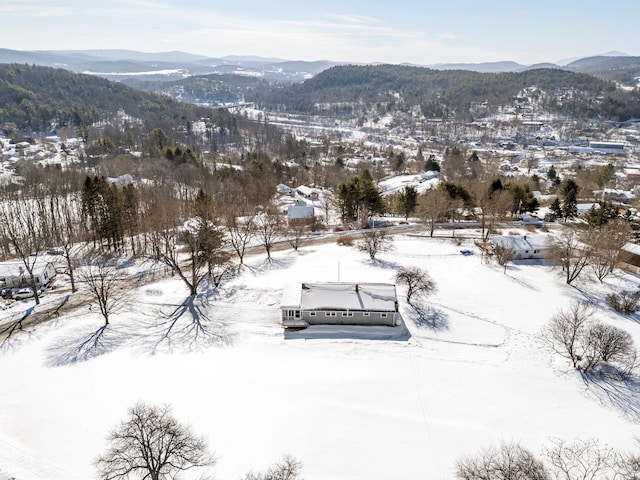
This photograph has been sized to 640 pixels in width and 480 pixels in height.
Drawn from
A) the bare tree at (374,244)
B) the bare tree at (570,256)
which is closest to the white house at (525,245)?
the bare tree at (570,256)

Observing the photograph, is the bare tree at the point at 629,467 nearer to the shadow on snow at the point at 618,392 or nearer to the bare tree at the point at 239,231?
the shadow on snow at the point at 618,392

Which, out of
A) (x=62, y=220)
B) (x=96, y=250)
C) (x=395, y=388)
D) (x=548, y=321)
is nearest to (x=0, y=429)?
(x=395, y=388)

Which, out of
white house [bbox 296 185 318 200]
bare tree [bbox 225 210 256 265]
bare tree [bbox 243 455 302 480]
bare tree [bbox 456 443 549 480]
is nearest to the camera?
bare tree [bbox 456 443 549 480]

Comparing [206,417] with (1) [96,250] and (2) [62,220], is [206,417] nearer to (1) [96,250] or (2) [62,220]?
(1) [96,250]

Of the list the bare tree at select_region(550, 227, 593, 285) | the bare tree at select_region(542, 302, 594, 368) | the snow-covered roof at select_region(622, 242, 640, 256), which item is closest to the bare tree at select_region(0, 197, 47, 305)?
the bare tree at select_region(542, 302, 594, 368)

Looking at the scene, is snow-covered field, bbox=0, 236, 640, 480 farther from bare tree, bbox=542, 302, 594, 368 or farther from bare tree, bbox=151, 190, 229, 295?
bare tree, bbox=151, 190, 229, 295

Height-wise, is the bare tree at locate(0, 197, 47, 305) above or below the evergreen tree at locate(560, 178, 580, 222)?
below

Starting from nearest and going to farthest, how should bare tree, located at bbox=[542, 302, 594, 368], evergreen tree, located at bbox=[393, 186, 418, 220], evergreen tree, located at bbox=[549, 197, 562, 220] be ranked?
bare tree, located at bbox=[542, 302, 594, 368] < evergreen tree, located at bbox=[549, 197, 562, 220] < evergreen tree, located at bbox=[393, 186, 418, 220]
